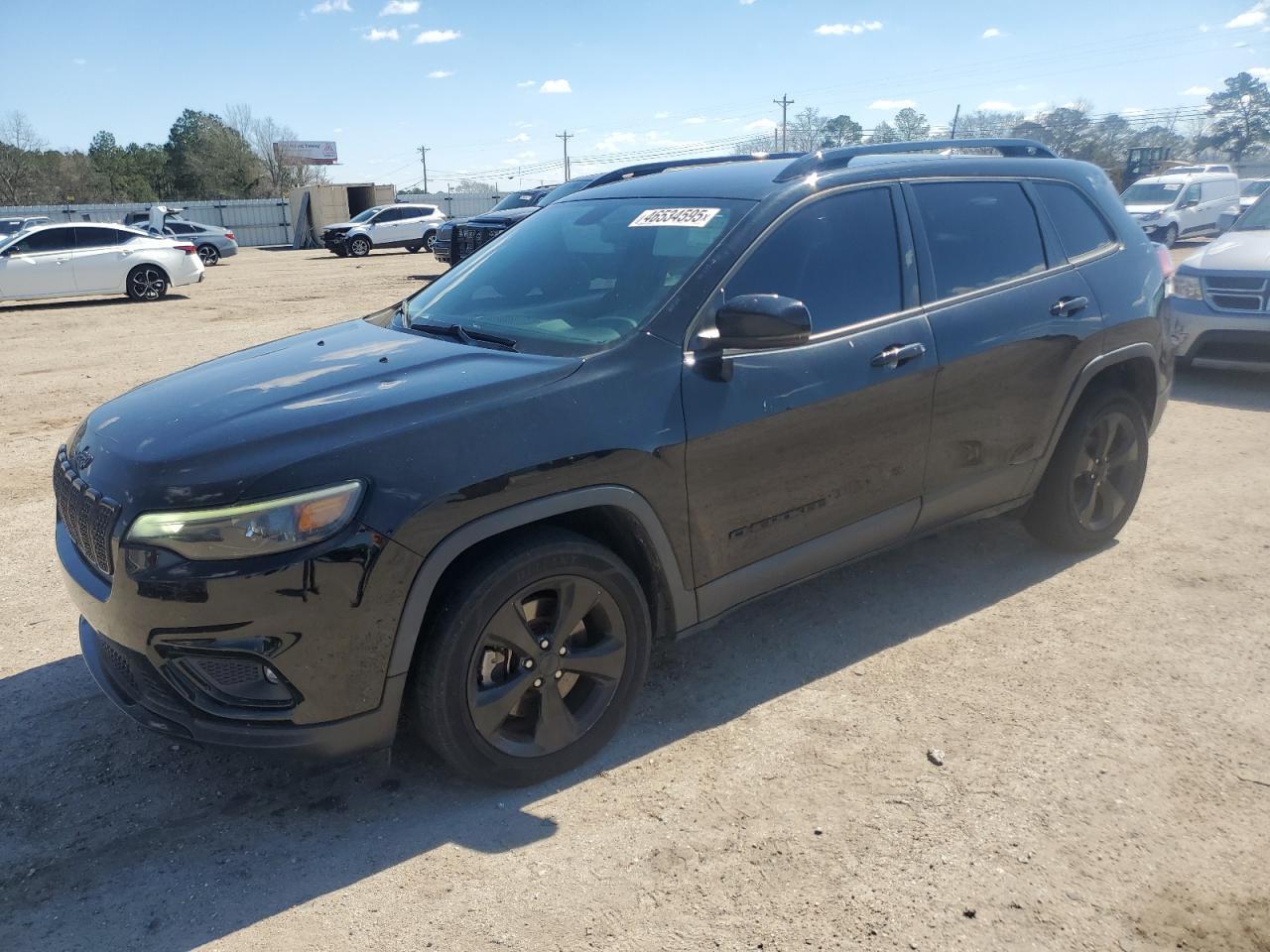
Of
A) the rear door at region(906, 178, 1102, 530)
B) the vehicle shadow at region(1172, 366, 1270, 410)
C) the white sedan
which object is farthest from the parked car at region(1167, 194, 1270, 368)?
the white sedan

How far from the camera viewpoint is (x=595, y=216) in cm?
387

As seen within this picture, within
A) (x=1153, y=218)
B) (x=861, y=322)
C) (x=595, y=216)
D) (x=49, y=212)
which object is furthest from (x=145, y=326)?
(x=49, y=212)

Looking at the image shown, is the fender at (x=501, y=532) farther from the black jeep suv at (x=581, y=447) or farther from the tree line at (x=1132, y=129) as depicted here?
the tree line at (x=1132, y=129)

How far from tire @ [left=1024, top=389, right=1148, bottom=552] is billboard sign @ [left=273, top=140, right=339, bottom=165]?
290ft

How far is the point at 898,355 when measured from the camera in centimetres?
355

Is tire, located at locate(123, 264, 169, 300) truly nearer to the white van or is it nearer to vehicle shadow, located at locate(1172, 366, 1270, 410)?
vehicle shadow, located at locate(1172, 366, 1270, 410)

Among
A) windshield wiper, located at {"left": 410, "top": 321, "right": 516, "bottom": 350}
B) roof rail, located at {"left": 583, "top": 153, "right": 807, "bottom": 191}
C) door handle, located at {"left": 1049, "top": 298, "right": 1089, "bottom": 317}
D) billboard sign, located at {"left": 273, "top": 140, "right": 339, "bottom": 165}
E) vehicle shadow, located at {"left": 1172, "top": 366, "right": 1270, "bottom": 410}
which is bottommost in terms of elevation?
vehicle shadow, located at {"left": 1172, "top": 366, "right": 1270, "bottom": 410}

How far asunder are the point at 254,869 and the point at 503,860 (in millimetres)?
690

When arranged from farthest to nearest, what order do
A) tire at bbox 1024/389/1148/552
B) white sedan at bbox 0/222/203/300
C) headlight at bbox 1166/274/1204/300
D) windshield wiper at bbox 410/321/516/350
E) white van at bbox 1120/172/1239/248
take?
1. white van at bbox 1120/172/1239/248
2. white sedan at bbox 0/222/203/300
3. headlight at bbox 1166/274/1204/300
4. tire at bbox 1024/389/1148/552
5. windshield wiper at bbox 410/321/516/350

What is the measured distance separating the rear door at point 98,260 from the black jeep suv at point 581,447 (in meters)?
16.0

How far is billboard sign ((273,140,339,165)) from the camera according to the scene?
83.1 metres

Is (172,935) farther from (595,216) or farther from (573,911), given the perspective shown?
A: (595,216)

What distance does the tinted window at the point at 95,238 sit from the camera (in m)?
17.1

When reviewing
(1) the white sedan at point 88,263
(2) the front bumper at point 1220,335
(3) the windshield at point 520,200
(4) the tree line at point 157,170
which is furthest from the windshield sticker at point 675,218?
(4) the tree line at point 157,170
